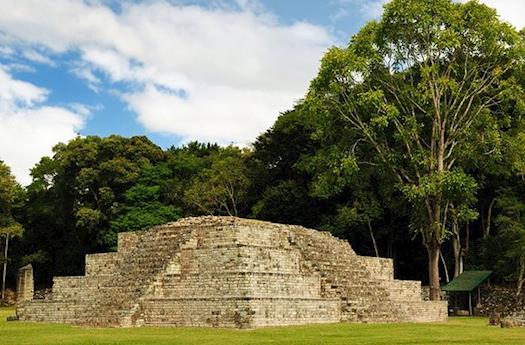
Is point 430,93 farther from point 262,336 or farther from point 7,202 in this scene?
point 7,202

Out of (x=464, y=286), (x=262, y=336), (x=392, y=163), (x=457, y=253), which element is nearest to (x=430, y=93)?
(x=392, y=163)

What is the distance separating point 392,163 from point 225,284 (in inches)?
646

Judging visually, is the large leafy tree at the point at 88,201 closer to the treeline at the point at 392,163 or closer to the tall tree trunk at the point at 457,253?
the treeline at the point at 392,163

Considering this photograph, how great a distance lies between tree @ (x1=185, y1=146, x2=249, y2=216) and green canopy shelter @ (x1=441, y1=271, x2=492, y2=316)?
19.7 meters

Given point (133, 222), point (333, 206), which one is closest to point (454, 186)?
point (333, 206)

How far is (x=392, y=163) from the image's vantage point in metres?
39.2

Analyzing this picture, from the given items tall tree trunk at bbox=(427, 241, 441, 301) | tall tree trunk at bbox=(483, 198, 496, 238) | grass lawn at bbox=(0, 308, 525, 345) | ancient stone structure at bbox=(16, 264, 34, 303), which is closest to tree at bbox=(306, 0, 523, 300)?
tall tree trunk at bbox=(427, 241, 441, 301)

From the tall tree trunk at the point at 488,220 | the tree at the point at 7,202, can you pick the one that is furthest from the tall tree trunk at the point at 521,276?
the tree at the point at 7,202

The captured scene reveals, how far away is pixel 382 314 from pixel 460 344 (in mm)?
11228

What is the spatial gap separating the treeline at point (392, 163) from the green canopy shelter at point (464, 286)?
138 cm

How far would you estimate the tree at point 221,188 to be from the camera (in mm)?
58750

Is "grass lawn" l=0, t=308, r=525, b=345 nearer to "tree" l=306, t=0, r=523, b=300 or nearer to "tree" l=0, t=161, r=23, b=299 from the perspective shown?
"tree" l=306, t=0, r=523, b=300

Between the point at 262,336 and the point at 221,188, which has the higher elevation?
the point at 221,188

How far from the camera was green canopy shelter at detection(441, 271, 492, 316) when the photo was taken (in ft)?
139
